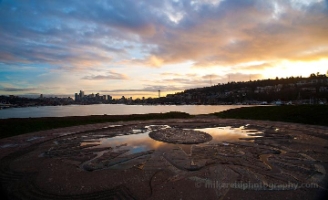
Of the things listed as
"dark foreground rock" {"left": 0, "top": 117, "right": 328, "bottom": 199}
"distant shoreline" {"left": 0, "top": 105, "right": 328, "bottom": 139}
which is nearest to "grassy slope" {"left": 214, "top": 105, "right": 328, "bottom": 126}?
"distant shoreline" {"left": 0, "top": 105, "right": 328, "bottom": 139}

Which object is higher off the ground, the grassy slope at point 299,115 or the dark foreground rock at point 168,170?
the grassy slope at point 299,115

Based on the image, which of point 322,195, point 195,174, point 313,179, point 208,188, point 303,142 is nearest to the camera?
point 322,195

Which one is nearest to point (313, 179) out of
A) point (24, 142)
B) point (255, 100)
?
point (24, 142)

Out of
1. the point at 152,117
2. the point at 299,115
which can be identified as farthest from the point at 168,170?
the point at 299,115

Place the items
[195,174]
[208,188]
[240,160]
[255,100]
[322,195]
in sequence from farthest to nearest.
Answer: [255,100], [240,160], [195,174], [208,188], [322,195]

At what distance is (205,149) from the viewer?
902cm

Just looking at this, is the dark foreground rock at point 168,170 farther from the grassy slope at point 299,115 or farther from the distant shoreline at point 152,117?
the grassy slope at point 299,115

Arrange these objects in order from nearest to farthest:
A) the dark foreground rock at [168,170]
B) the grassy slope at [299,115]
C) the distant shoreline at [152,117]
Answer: the dark foreground rock at [168,170] < the distant shoreline at [152,117] < the grassy slope at [299,115]

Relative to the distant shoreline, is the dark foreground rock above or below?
below

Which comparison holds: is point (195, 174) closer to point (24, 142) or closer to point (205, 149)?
point (205, 149)

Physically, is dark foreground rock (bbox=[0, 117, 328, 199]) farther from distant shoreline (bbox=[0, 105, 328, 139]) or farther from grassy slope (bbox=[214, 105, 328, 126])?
grassy slope (bbox=[214, 105, 328, 126])

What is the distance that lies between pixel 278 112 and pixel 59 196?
897 inches

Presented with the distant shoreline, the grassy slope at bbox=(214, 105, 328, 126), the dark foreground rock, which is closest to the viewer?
the dark foreground rock

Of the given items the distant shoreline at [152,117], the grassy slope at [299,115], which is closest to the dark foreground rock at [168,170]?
the distant shoreline at [152,117]
